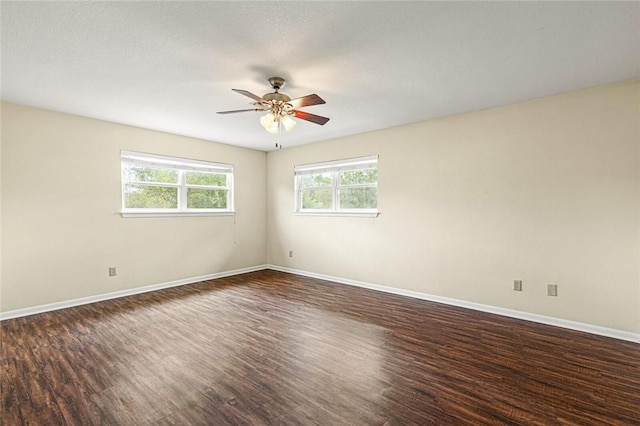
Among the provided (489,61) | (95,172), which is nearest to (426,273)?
(489,61)

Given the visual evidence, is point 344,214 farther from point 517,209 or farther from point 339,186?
point 517,209

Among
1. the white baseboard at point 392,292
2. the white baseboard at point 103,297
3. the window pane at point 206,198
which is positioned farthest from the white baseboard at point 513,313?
the window pane at point 206,198

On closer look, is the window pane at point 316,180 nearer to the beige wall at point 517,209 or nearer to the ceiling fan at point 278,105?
the beige wall at point 517,209

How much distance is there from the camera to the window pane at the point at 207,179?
5.16 m

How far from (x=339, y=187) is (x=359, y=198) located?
0.47m

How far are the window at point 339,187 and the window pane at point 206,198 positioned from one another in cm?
141

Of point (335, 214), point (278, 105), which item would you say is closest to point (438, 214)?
point (335, 214)

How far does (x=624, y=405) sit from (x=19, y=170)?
5896mm

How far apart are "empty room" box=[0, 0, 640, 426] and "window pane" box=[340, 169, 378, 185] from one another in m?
0.04

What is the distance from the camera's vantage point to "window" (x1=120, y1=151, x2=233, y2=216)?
4.44 metres

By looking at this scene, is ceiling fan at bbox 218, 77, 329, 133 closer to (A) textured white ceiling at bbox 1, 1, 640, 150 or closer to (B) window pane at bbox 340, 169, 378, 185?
(A) textured white ceiling at bbox 1, 1, 640, 150

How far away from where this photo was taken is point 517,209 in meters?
3.46

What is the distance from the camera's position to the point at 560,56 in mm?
2387

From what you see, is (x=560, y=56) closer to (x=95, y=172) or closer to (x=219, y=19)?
(x=219, y=19)
